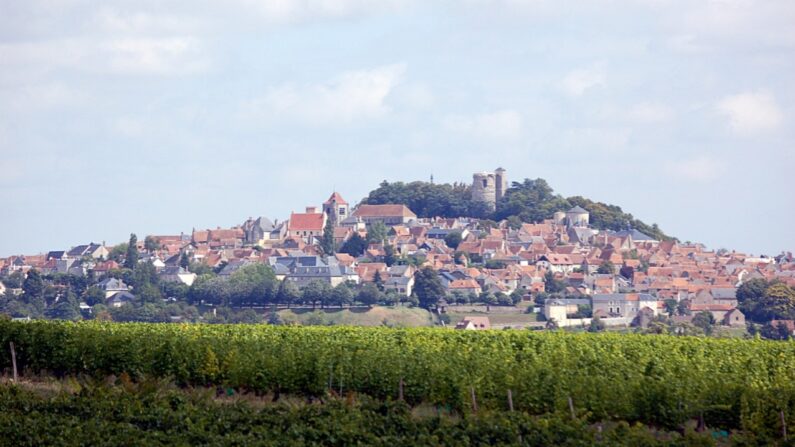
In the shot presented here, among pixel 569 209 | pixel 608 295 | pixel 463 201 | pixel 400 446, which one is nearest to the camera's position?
pixel 400 446

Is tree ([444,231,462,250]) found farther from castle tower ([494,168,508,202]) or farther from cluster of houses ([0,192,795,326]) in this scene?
castle tower ([494,168,508,202])

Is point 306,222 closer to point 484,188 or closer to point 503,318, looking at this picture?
point 484,188

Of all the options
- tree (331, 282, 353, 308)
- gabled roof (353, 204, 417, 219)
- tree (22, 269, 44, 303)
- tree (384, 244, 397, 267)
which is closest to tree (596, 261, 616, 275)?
tree (384, 244, 397, 267)

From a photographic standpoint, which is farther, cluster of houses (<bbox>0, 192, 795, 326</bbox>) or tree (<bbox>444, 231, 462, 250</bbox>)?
tree (<bbox>444, 231, 462, 250</bbox>)

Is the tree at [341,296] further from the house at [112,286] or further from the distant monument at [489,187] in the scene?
the distant monument at [489,187]

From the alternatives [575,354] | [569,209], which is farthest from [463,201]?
[575,354]

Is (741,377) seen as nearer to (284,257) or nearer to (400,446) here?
(400,446)

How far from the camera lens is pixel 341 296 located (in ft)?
398

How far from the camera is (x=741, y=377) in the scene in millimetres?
23297

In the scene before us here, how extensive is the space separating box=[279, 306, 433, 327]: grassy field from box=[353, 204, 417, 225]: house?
61315 mm

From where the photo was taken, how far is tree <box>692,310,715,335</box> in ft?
346

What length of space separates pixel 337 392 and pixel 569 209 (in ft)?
521

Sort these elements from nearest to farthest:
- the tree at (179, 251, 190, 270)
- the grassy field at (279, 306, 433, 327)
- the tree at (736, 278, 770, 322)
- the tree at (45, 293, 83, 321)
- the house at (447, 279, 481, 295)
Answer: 1. the grassy field at (279, 306, 433, 327)
2. the tree at (736, 278, 770, 322)
3. the tree at (45, 293, 83, 321)
4. the house at (447, 279, 481, 295)
5. the tree at (179, 251, 190, 270)

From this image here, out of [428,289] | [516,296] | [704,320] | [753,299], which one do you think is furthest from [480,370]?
[516,296]
